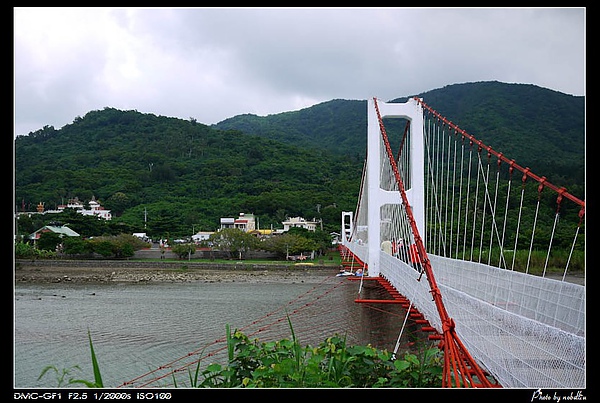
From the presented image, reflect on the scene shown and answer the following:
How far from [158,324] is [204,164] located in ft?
135

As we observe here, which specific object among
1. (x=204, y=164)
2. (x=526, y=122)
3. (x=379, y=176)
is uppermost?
(x=204, y=164)

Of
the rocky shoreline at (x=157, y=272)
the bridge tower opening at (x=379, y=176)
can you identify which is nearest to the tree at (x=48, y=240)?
the rocky shoreline at (x=157, y=272)

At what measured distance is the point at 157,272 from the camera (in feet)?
75.8

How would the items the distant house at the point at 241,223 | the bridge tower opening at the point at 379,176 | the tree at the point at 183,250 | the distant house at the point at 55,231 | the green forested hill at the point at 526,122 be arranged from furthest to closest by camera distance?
the distant house at the point at 241,223, the distant house at the point at 55,231, the tree at the point at 183,250, the green forested hill at the point at 526,122, the bridge tower opening at the point at 379,176

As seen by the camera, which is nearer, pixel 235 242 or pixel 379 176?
pixel 379 176

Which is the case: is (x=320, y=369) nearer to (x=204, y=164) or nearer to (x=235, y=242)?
(x=235, y=242)

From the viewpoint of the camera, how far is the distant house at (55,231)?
29.4 m

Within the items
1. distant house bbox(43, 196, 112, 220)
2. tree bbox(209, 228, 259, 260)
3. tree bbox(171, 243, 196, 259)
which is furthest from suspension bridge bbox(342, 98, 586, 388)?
distant house bbox(43, 196, 112, 220)

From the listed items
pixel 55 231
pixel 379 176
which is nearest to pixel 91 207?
pixel 55 231

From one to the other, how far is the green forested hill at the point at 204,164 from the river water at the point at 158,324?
334 inches

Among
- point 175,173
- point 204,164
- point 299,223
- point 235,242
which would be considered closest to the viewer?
point 235,242

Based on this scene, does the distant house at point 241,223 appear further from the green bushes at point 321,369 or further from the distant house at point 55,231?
the green bushes at point 321,369

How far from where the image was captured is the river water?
610 cm
